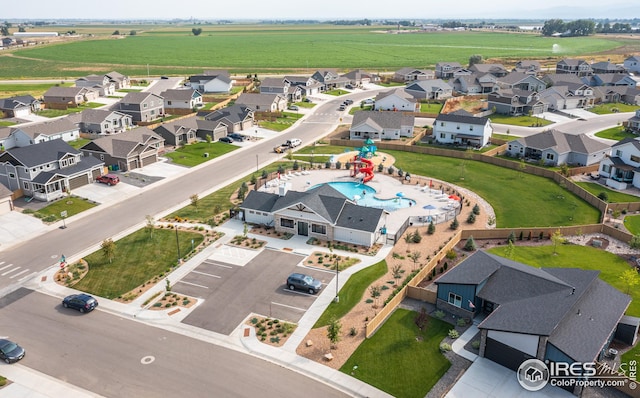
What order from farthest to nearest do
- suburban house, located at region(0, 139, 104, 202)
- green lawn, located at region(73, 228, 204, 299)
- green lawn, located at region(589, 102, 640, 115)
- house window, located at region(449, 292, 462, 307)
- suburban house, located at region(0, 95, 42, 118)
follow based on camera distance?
green lawn, located at region(589, 102, 640, 115), suburban house, located at region(0, 95, 42, 118), suburban house, located at region(0, 139, 104, 202), green lawn, located at region(73, 228, 204, 299), house window, located at region(449, 292, 462, 307)

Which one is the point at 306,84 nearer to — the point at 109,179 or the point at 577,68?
the point at 109,179

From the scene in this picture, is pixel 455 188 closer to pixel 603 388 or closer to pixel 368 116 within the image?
pixel 368 116

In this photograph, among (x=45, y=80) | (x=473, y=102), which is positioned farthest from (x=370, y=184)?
(x=45, y=80)

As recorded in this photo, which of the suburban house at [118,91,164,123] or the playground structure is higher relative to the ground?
the suburban house at [118,91,164,123]

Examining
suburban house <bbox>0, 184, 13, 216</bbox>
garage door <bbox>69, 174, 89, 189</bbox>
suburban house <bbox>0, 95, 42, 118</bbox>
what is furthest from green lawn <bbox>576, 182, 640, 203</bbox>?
suburban house <bbox>0, 95, 42, 118</bbox>

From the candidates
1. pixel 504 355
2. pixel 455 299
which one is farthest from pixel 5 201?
pixel 504 355

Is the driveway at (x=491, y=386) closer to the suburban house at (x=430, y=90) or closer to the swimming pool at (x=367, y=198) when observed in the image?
the swimming pool at (x=367, y=198)

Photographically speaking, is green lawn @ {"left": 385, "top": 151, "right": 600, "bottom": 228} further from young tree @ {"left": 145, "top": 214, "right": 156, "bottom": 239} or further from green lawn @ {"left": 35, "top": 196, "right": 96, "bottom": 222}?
green lawn @ {"left": 35, "top": 196, "right": 96, "bottom": 222}

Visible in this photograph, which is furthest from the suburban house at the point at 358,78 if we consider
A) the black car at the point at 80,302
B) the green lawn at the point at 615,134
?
the black car at the point at 80,302
